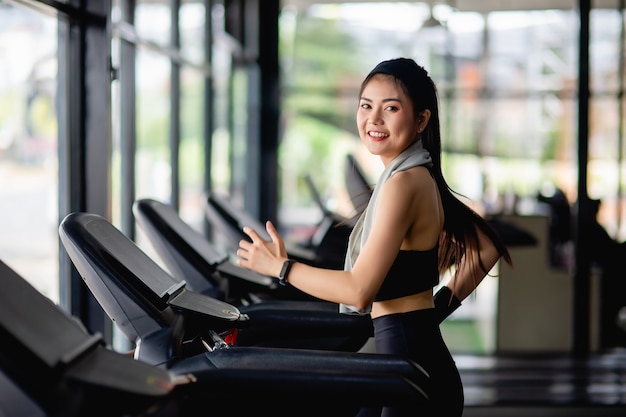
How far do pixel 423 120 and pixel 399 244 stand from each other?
29 centimetres

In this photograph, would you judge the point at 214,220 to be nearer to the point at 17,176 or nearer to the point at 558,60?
the point at 17,176

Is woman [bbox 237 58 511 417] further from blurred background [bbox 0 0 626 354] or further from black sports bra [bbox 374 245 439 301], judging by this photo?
blurred background [bbox 0 0 626 354]

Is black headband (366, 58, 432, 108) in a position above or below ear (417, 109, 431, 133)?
above

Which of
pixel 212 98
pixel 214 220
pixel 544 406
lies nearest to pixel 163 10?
pixel 212 98

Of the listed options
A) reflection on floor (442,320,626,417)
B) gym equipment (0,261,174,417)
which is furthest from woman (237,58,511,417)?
reflection on floor (442,320,626,417)

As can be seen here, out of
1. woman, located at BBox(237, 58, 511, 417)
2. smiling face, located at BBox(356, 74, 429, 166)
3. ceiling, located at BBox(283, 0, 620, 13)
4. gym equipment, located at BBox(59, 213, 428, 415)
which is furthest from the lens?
ceiling, located at BBox(283, 0, 620, 13)

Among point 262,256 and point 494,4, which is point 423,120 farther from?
point 494,4

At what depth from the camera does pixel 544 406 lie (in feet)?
13.4

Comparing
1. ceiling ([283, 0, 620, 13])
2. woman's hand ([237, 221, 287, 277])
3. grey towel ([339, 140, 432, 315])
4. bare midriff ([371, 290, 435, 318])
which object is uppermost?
ceiling ([283, 0, 620, 13])

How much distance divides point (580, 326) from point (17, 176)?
4125 millimetres

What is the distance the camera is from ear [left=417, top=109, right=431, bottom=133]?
168 cm

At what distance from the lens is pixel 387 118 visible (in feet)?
5.43

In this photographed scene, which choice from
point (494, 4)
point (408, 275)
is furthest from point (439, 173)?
point (494, 4)

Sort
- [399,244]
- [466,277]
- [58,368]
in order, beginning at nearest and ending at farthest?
[58,368], [399,244], [466,277]
